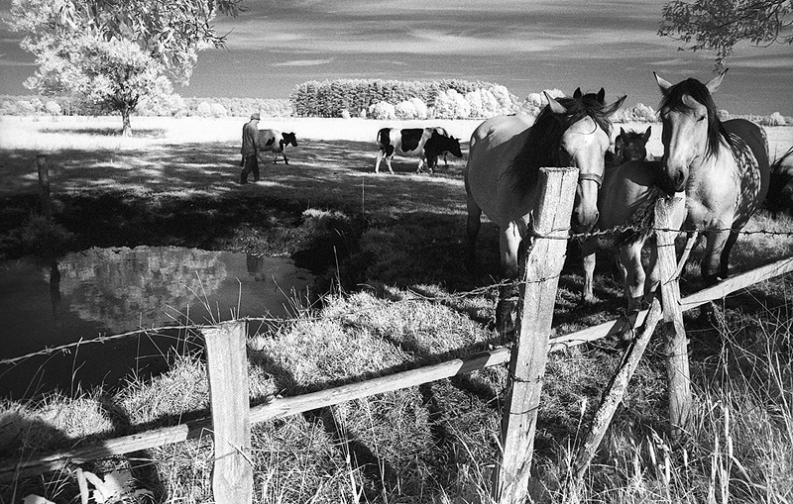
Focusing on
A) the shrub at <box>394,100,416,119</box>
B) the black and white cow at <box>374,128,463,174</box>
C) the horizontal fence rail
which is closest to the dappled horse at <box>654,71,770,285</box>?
the horizontal fence rail

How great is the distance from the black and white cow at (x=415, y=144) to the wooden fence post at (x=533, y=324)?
16007 mm

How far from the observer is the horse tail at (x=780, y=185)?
7535mm

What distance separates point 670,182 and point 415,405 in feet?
9.36

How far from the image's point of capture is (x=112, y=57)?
2953cm

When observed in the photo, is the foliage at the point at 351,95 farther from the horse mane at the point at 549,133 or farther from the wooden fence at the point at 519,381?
the wooden fence at the point at 519,381

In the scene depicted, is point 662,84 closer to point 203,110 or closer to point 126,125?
point 126,125

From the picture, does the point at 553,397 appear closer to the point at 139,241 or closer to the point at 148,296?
the point at 148,296

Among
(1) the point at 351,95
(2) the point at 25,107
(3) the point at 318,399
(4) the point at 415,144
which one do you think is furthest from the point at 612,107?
(1) the point at 351,95

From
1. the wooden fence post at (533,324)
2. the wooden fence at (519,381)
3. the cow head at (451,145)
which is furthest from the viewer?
→ the cow head at (451,145)

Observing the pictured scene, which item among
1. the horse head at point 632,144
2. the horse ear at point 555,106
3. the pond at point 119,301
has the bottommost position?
the pond at point 119,301

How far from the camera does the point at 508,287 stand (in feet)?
16.6

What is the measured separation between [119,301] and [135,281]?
0.79 m

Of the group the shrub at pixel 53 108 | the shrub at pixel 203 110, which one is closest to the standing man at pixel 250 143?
the shrub at pixel 53 108

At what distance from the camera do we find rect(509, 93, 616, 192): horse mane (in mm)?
4238
